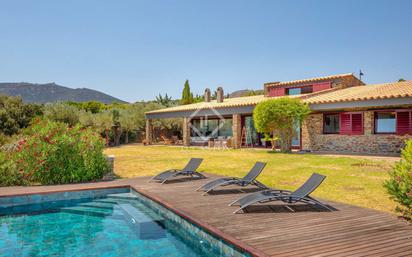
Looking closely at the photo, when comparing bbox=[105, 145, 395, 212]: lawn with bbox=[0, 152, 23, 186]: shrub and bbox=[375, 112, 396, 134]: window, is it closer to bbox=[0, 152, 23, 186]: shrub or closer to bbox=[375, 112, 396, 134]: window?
bbox=[0, 152, 23, 186]: shrub

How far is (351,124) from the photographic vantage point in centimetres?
2072

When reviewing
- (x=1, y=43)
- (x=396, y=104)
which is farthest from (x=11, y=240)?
(x=1, y=43)

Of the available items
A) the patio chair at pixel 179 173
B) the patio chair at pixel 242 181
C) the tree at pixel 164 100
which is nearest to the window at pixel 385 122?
the patio chair at pixel 179 173

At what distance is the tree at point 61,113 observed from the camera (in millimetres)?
26766

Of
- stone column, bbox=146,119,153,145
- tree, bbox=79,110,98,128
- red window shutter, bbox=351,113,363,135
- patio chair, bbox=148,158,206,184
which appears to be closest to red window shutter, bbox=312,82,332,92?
red window shutter, bbox=351,113,363,135

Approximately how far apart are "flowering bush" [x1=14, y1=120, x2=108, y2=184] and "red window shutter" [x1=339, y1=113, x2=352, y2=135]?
15875mm

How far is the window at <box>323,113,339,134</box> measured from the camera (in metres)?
22.0

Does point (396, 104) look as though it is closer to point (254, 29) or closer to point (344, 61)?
point (254, 29)

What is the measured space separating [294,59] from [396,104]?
16.3 m

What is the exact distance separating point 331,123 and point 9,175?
754 inches

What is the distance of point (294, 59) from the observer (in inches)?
1293

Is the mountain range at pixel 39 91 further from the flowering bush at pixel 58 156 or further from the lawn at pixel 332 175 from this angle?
the flowering bush at pixel 58 156

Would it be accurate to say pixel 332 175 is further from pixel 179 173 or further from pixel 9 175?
pixel 9 175

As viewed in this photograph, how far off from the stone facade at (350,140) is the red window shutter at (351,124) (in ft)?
0.82
